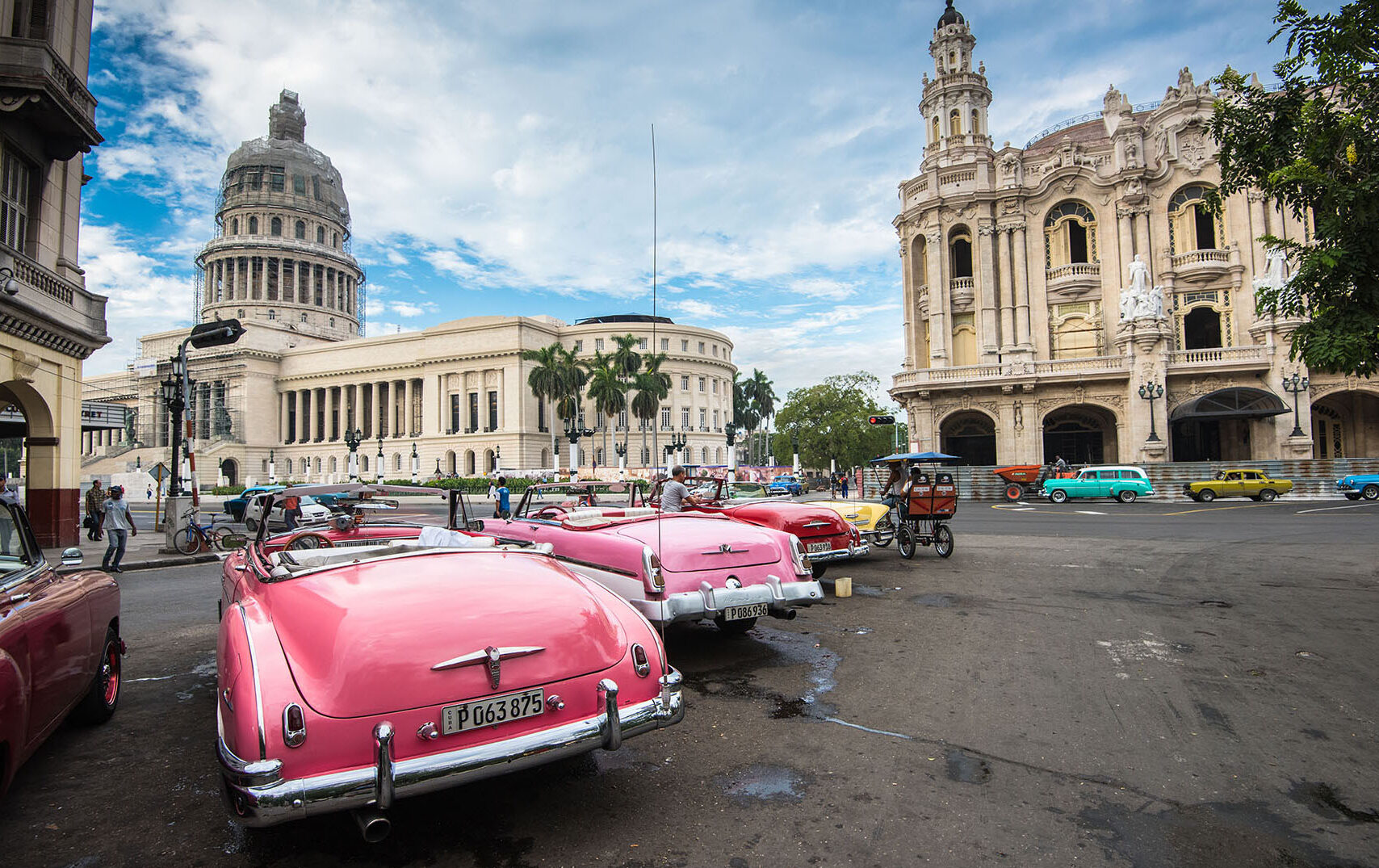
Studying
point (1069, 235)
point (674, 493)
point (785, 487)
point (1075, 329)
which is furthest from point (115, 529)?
point (1069, 235)

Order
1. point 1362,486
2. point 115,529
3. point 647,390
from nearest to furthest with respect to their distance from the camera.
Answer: point 115,529
point 1362,486
point 647,390

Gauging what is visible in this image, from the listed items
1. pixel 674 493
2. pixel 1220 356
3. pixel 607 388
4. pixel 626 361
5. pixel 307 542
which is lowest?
pixel 307 542

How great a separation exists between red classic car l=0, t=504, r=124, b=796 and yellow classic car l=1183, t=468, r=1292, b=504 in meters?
34.2

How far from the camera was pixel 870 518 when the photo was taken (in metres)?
11.9

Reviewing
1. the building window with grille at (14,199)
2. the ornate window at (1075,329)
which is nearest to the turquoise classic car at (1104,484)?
the ornate window at (1075,329)

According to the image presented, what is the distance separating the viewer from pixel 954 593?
893 centimetres

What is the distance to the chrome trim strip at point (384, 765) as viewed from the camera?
8.53ft

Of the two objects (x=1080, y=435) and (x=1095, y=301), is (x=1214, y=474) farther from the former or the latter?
(x=1095, y=301)

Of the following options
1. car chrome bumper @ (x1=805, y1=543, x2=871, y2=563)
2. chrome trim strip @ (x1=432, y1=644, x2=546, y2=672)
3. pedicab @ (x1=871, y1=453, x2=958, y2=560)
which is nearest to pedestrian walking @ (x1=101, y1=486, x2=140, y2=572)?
car chrome bumper @ (x1=805, y1=543, x2=871, y2=563)

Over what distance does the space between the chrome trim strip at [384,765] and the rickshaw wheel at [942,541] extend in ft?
35.9

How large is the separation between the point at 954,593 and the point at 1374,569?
21.5ft

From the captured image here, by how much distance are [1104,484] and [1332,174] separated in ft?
87.5

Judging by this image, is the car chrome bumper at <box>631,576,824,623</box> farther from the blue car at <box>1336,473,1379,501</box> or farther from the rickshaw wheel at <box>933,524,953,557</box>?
the blue car at <box>1336,473,1379,501</box>

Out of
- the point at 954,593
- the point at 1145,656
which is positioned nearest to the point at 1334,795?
the point at 1145,656
